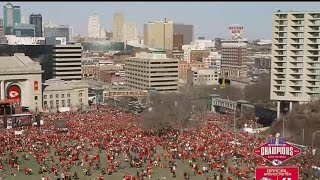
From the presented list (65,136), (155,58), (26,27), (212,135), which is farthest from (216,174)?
(26,27)

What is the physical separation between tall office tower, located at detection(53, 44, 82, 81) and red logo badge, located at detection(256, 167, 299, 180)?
88014 mm

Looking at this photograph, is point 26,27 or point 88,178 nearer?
point 88,178

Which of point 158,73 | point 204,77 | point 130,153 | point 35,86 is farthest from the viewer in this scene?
point 204,77

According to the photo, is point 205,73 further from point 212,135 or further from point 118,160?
point 118,160

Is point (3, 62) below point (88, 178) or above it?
above

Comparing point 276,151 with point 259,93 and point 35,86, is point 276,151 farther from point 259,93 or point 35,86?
point 259,93

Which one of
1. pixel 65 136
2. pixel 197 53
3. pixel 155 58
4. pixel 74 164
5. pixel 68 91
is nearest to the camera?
pixel 74 164

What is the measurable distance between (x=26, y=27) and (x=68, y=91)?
12471 centimetres

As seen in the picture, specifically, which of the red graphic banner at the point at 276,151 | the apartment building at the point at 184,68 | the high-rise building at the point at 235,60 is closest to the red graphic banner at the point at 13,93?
the red graphic banner at the point at 276,151

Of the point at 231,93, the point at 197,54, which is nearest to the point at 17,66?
the point at 231,93

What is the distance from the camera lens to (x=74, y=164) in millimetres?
36781

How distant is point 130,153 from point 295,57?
28.2m

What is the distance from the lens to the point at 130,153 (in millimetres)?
39844

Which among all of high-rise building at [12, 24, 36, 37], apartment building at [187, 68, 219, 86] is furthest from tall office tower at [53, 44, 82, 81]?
high-rise building at [12, 24, 36, 37]
